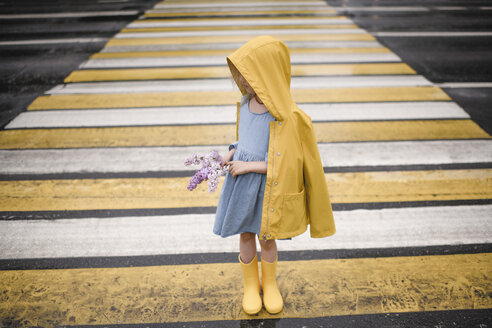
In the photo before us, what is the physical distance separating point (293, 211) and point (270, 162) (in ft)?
1.12

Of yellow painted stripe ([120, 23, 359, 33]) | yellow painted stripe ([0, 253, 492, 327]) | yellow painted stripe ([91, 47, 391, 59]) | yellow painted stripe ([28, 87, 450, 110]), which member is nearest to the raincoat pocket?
yellow painted stripe ([0, 253, 492, 327])

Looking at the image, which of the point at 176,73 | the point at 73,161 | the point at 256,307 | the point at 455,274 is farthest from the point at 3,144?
the point at 455,274

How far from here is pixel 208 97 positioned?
17.8 ft

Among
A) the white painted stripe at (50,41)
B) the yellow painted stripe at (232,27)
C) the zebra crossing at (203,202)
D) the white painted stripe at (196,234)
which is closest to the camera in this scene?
the zebra crossing at (203,202)

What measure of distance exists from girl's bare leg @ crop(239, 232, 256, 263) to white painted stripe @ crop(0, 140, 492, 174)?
1.80m

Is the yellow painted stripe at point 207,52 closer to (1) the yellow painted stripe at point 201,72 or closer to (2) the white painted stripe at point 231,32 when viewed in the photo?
(1) the yellow painted stripe at point 201,72

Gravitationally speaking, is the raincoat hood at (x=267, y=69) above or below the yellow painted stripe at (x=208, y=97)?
above

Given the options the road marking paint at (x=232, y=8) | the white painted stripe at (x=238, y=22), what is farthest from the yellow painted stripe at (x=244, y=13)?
the white painted stripe at (x=238, y=22)

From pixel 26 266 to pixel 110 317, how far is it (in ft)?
3.19

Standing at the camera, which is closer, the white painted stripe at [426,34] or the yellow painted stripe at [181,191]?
the yellow painted stripe at [181,191]

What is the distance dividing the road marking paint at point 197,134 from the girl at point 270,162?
7.49ft

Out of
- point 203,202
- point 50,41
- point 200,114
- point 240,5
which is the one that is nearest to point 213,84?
point 200,114

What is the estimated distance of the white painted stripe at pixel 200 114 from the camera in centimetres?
474

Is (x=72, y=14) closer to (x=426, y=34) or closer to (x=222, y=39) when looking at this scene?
(x=222, y=39)
